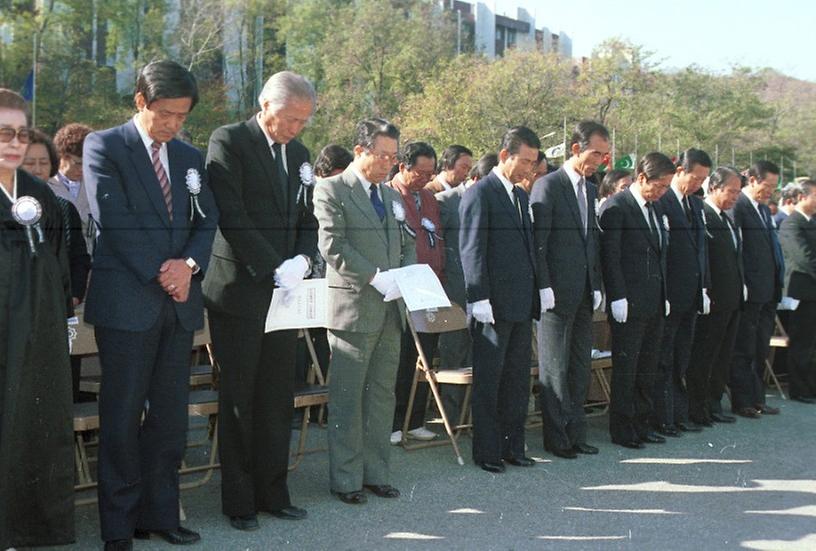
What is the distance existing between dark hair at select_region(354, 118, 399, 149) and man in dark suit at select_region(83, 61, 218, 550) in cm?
116

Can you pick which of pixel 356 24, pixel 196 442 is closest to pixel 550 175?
pixel 196 442

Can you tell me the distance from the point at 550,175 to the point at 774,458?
2470mm

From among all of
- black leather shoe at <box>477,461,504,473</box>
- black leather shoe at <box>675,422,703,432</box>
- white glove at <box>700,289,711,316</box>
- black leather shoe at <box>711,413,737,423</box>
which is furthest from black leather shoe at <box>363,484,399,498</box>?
black leather shoe at <box>711,413,737,423</box>

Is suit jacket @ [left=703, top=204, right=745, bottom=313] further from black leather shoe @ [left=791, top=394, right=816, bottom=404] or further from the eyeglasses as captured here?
the eyeglasses

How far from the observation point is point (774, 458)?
259 inches

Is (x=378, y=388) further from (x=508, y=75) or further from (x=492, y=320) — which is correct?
(x=508, y=75)

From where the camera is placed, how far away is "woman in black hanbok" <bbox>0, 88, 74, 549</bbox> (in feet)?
12.6

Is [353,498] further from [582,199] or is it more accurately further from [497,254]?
[582,199]

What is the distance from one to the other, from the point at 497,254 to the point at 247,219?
201 cm

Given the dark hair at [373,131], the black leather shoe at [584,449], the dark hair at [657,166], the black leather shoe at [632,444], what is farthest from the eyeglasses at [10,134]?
the black leather shoe at [632,444]

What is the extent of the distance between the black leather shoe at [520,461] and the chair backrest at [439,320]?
1.06 metres

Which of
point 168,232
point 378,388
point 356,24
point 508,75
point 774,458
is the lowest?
point 774,458

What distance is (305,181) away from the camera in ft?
16.1

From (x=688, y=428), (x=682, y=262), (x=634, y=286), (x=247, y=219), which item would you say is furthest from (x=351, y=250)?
(x=688, y=428)
